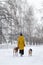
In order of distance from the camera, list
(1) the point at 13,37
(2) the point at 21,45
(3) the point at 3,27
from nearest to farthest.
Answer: (2) the point at 21,45, (3) the point at 3,27, (1) the point at 13,37

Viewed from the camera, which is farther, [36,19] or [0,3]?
[36,19]

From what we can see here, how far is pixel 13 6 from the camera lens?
45.2 metres

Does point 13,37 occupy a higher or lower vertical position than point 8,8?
lower

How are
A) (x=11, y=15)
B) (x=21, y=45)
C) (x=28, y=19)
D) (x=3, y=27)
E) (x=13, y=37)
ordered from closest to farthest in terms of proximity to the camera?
(x=21, y=45) < (x=11, y=15) < (x=3, y=27) < (x=13, y=37) < (x=28, y=19)

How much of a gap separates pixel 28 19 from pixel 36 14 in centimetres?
411

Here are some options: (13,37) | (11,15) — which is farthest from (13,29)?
(11,15)

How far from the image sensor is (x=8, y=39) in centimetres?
4841

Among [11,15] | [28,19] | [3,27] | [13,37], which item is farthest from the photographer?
[28,19]

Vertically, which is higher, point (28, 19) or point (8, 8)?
point (8, 8)

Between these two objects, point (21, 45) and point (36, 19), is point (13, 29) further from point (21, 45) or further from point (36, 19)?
point (21, 45)

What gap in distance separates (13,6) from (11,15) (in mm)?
3554

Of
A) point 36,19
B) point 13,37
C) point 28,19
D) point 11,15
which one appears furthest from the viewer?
point 36,19

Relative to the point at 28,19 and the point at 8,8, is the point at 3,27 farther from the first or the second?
the point at 28,19

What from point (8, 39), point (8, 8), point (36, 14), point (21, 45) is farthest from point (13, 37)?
point (21, 45)
